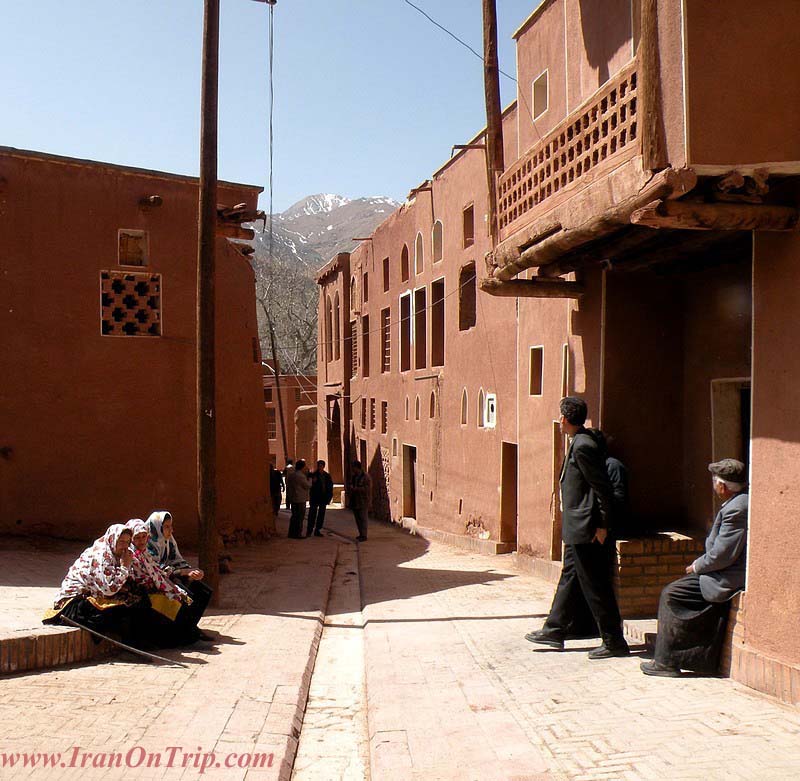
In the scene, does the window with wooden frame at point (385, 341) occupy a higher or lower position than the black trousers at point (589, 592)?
higher

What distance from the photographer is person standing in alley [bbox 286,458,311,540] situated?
16.6m

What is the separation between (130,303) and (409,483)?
38.8ft

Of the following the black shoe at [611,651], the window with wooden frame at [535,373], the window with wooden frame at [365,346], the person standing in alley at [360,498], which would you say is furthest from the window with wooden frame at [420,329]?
the black shoe at [611,651]

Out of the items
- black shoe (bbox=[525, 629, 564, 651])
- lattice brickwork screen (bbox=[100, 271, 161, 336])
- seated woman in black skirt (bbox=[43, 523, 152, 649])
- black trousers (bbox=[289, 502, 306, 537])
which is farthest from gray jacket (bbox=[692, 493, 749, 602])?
black trousers (bbox=[289, 502, 306, 537])

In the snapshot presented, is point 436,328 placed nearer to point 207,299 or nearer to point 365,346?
point 365,346

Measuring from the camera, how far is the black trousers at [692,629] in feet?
18.2

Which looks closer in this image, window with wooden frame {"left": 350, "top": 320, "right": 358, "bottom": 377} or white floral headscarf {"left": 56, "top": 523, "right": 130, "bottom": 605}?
white floral headscarf {"left": 56, "top": 523, "right": 130, "bottom": 605}

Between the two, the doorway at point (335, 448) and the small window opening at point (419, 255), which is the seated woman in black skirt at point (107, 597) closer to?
the small window opening at point (419, 255)

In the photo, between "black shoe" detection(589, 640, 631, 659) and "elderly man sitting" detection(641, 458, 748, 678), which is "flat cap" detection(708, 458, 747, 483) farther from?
"black shoe" detection(589, 640, 631, 659)

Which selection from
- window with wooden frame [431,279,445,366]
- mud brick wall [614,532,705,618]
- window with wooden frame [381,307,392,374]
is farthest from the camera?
window with wooden frame [381,307,392,374]

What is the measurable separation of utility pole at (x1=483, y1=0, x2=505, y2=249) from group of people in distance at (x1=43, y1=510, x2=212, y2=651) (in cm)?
495

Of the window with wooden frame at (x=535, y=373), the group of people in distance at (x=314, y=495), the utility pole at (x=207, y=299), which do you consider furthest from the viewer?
the group of people in distance at (x=314, y=495)

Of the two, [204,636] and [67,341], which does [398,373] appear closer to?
[67,341]

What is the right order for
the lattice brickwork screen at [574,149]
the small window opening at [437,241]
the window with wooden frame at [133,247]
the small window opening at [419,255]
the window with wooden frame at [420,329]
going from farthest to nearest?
the window with wooden frame at [420,329]
the small window opening at [419,255]
the small window opening at [437,241]
the window with wooden frame at [133,247]
the lattice brickwork screen at [574,149]
